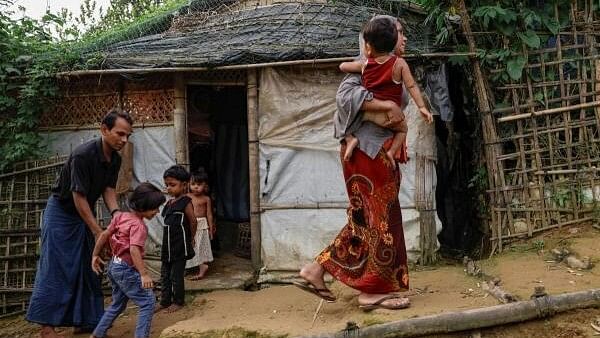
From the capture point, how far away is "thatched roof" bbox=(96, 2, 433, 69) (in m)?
5.93

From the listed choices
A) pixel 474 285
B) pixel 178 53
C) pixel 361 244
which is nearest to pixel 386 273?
pixel 361 244

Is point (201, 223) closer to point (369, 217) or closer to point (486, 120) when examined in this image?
point (369, 217)

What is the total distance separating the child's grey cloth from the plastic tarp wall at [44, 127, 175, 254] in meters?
3.17

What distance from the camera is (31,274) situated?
6.08 metres

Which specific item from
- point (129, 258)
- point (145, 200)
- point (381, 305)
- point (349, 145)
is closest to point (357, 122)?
point (349, 145)

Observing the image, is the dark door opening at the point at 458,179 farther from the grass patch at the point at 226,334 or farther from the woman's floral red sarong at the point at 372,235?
the grass patch at the point at 226,334

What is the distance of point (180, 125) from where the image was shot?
6.40m

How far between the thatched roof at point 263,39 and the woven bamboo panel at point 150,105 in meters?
0.47

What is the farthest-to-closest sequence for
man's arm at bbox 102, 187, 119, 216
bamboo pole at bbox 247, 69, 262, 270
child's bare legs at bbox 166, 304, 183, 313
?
1. bamboo pole at bbox 247, 69, 262, 270
2. child's bare legs at bbox 166, 304, 183, 313
3. man's arm at bbox 102, 187, 119, 216

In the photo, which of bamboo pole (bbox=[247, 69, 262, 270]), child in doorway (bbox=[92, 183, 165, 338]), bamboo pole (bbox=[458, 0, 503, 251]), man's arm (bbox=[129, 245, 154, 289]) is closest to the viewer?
man's arm (bbox=[129, 245, 154, 289])

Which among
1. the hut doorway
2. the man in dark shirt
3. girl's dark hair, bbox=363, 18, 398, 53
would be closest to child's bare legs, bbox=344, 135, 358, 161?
girl's dark hair, bbox=363, 18, 398, 53

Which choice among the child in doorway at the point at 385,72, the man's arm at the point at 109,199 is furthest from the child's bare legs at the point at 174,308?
the child in doorway at the point at 385,72

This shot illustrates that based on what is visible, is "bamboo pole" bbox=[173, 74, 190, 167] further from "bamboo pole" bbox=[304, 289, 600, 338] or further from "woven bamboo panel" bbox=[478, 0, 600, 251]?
"bamboo pole" bbox=[304, 289, 600, 338]

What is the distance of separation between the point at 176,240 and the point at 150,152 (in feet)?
4.78
